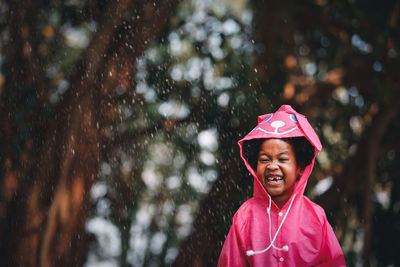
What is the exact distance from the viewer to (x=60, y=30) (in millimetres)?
3930

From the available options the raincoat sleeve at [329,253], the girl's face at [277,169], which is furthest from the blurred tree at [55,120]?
the raincoat sleeve at [329,253]

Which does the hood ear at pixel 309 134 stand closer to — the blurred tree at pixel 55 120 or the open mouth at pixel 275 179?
the open mouth at pixel 275 179

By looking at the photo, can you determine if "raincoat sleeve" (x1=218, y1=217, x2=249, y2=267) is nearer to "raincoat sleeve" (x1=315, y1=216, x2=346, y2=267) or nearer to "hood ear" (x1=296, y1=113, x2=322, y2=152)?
"raincoat sleeve" (x1=315, y1=216, x2=346, y2=267)

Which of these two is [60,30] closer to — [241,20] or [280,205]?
[241,20]

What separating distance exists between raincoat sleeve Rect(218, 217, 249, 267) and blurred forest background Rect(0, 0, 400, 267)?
174 centimetres

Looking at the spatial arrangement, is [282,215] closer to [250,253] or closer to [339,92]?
[250,253]

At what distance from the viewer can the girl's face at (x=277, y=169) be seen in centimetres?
154

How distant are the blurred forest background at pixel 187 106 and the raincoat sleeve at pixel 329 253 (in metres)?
1.67

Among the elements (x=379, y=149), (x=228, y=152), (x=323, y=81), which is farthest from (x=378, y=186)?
(x=228, y=152)

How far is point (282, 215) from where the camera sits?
5.04ft

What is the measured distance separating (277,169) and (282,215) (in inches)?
5.6

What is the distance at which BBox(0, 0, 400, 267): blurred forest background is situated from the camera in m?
3.19

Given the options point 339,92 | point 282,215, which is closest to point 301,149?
point 282,215

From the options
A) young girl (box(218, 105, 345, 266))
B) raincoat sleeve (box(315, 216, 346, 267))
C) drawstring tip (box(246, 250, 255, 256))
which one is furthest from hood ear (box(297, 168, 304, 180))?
drawstring tip (box(246, 250, 255, 256))
